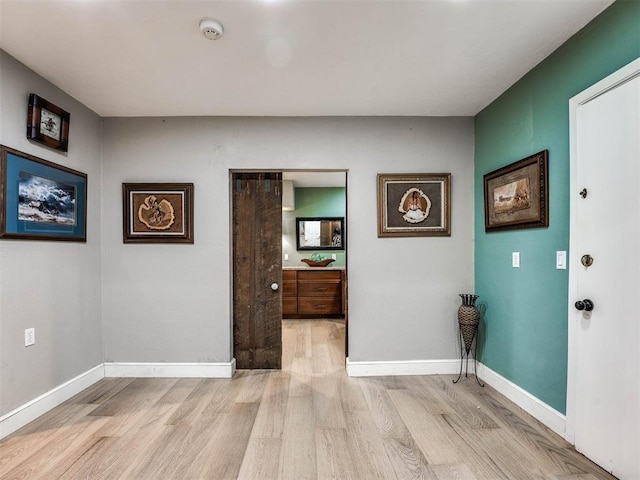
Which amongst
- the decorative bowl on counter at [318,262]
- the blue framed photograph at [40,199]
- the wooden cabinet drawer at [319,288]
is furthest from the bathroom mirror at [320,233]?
the blue framed photograph at [40,199]

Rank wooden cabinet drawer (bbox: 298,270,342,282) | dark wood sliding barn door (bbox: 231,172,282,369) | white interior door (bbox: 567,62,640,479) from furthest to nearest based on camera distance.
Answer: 1. wooden cabinet drawer (bbox: 298,270,342,282)
2. dark wood sliding barn door (bbox: 231,172,282,369)
3. white interior door (bbox: 567,62,640,479)

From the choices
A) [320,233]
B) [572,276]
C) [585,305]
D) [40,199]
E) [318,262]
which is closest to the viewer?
[585,305]

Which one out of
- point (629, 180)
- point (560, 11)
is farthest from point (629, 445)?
point (560, 11)

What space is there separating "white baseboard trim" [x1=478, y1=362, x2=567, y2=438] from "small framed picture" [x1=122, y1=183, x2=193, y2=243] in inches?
117

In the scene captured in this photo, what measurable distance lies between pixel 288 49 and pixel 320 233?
4225 mm

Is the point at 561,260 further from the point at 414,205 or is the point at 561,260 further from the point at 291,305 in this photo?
the point at 291,305

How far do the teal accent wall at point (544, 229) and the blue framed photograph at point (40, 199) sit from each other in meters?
3.52

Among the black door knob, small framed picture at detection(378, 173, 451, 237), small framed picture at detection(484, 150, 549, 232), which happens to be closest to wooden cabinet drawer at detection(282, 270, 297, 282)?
small framed picture at detection(378, 173, 451, 237)

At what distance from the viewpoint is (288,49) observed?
2045mm

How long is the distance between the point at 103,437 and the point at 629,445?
9.73 feet

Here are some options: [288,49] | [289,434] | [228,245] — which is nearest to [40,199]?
[228,245]

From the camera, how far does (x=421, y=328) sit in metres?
3.14

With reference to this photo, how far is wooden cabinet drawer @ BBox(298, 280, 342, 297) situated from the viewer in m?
5.55

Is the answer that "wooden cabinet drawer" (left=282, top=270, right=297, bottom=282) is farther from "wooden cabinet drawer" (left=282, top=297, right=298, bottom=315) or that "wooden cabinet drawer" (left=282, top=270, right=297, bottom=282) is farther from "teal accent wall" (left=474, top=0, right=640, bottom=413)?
"teal accent wall" (left=474, top=0, right=640, bottom=413)
